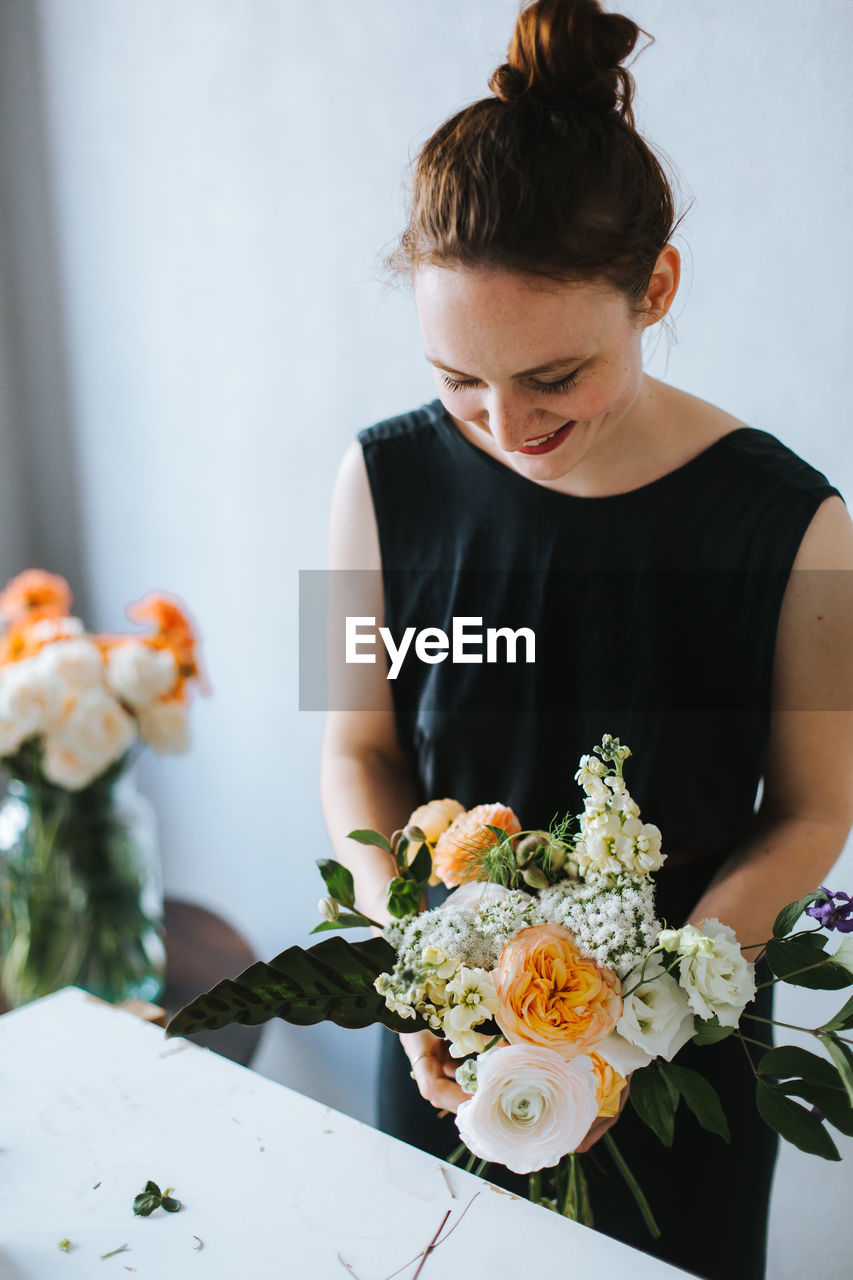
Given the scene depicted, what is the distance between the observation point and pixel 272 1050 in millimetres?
1708

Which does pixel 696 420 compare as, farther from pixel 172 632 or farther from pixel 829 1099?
pixel 172 632

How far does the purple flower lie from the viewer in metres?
0.58

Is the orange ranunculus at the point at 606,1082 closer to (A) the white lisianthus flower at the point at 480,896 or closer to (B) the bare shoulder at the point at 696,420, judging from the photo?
(A) the white lisianthus flower at the point at 480,896

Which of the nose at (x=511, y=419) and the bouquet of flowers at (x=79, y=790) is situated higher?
the nose at (x=511, y=419)

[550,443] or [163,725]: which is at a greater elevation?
Result: [550,443]

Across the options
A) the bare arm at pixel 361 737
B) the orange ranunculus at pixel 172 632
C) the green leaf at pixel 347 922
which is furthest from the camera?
the orange ranunculus at pixel 172 632

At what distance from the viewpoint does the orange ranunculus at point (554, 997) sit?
0.54 metres

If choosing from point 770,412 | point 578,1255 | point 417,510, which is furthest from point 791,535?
point 578,1255

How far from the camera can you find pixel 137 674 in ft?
3.95

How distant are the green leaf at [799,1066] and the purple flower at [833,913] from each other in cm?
7

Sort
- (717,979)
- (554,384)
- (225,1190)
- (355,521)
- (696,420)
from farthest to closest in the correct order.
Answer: (355,521) → (696,420) → (554,384) → (225,1190) → (717,979)

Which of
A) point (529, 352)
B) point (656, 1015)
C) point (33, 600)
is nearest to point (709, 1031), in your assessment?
point (656, 1015)

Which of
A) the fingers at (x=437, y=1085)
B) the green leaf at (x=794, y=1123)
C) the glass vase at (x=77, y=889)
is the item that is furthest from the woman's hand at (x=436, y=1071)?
the glass vase at (x=77, y=889)

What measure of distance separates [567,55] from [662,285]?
7.3 inches
